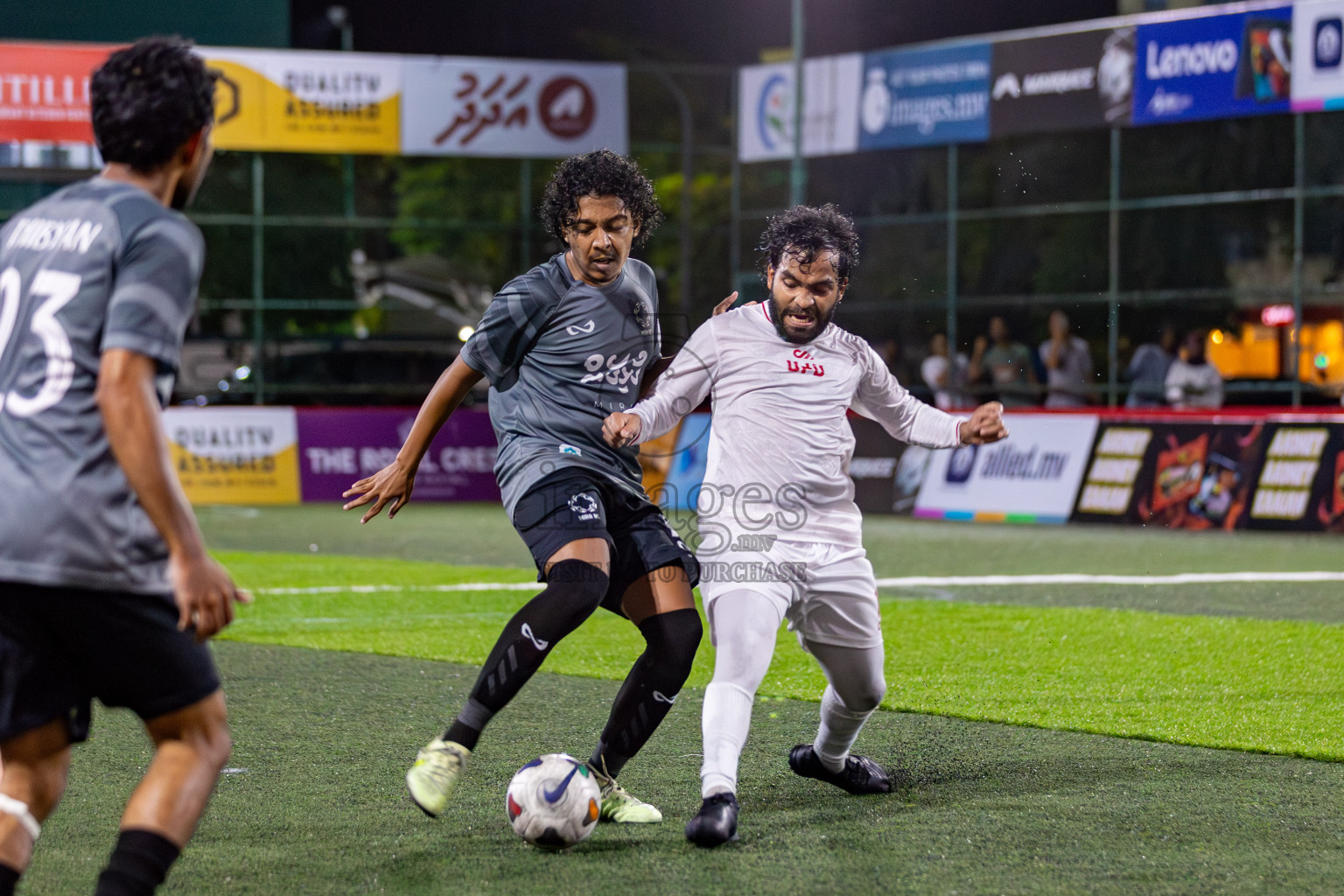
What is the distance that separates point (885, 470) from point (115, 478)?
15846mm

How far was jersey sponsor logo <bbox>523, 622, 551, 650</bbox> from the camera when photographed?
4645mm

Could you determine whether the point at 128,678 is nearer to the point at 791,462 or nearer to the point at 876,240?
the point at 791,462

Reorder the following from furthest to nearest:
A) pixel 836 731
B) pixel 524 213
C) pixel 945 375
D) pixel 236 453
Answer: pixel 524 213 → pixel 945 375 → pixel 236 453 → pixel 836 731

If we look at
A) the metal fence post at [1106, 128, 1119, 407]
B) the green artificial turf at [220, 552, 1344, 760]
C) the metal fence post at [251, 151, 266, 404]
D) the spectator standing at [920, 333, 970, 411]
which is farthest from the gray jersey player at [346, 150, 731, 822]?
the metal fence post at [251, 151, 266, 404]

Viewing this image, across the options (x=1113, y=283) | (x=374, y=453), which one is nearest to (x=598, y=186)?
(x=374, y=453)

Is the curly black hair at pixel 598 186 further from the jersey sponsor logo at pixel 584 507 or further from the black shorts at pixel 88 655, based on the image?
the black shorts at pixel 88 655

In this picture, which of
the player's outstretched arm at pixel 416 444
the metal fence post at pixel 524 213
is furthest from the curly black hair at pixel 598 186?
the metal fence post at pixel 524 213

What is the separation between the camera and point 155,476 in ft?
9.98

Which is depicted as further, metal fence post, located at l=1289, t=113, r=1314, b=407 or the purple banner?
the purple banner

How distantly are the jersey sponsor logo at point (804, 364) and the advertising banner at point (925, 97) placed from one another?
699 inches

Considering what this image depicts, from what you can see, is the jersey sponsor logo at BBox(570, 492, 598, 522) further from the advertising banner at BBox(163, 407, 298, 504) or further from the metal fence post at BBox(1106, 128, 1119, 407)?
the metal fence post at BBox(1106, 128, 1119, 407)

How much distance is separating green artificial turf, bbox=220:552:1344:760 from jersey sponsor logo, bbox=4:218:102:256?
460cm

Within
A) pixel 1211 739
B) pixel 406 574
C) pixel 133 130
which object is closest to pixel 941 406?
pixel 406 574

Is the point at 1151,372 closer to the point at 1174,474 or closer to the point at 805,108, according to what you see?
Result: the point at 1174,474
